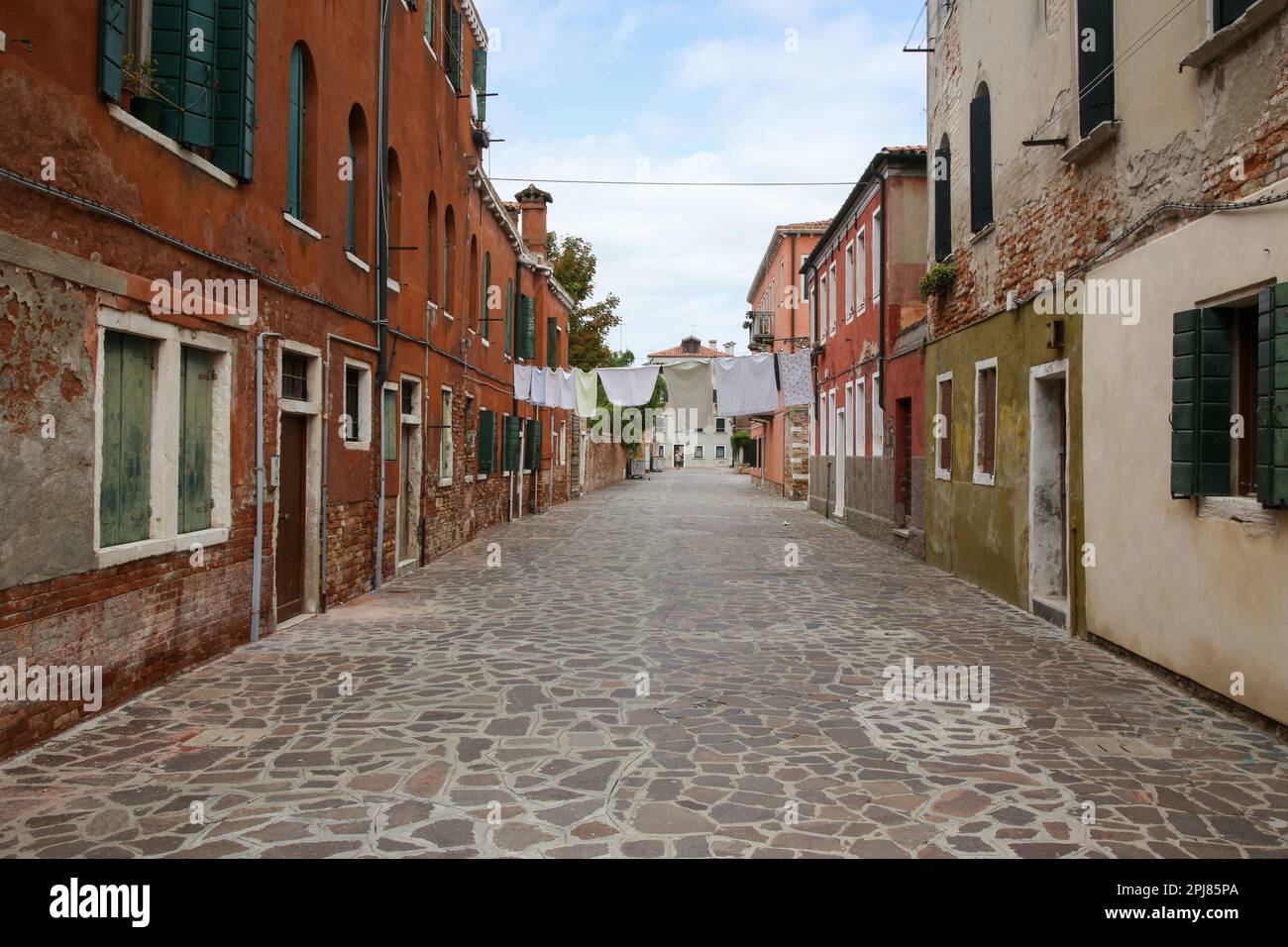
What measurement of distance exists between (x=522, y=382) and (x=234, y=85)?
46.4 ft

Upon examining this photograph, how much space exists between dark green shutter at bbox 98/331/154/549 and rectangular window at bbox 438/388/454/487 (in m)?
7.89

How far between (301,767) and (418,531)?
28.5 ft

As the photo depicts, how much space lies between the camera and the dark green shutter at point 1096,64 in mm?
7879

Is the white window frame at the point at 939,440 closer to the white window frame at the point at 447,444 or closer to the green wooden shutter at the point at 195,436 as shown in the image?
the white window frame at the point at 447,444

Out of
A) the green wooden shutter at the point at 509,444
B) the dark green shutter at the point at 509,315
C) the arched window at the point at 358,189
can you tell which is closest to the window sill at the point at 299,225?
the arched window at the point at 358,189

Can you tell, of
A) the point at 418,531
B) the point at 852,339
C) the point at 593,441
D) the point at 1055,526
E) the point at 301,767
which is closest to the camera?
the point at 301,767

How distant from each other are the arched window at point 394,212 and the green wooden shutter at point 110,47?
19.8 ft

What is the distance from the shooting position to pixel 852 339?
20.4m

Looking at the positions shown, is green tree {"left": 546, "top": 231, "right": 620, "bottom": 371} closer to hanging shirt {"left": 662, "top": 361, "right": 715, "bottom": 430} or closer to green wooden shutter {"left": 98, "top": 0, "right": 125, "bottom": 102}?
hanging shirt {"left": 662, "top": 361, "right": 715, "bottom": 430}

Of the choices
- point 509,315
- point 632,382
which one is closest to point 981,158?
point 632,382

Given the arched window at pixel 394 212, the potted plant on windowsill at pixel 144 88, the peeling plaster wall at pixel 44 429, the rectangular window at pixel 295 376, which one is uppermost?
the arched window at pixel 394 212

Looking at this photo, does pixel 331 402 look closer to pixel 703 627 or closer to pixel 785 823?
pixel 703 627
